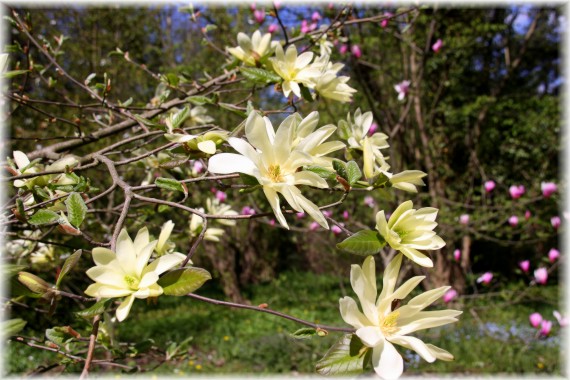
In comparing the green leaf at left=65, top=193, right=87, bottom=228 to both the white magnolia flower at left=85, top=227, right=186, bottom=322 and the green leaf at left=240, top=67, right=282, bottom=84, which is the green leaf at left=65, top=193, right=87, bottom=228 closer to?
the white magnolia flower at left=85, top=227, right=186, bottom=322

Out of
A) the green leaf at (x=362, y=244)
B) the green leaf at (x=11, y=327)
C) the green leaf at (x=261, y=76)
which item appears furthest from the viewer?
the green leaf at (x=261, y=76)

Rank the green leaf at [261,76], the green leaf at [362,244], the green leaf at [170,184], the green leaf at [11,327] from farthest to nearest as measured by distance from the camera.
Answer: the green leaf at [261,76] → the green leaf at [170,184] → the green leaf at [362,244] → the green leaf at [11,327]

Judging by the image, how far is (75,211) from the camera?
0.51m

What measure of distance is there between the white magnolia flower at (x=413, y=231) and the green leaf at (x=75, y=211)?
1.16 feet

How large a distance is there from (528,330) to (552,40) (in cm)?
444

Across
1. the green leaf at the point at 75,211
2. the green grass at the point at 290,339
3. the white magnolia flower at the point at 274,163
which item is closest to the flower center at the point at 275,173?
the white magnolia flower at the point at 274,163

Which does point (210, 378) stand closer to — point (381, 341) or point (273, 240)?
point (381, 341)

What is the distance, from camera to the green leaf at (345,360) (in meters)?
0.46

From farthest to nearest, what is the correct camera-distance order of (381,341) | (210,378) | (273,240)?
(273,240)
(210,378)
(381,341)

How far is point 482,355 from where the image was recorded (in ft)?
10.3

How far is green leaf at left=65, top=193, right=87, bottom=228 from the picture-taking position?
1.65 ft

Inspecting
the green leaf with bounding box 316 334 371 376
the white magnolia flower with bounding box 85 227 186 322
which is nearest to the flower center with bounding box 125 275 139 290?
the white magnolia flower with bounding box 85 227 186 322

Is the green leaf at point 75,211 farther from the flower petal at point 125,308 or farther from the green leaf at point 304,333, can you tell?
the green leaf at point 304,333

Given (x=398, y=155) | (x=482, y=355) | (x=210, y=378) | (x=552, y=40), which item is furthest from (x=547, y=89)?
(x=210, y=378)
